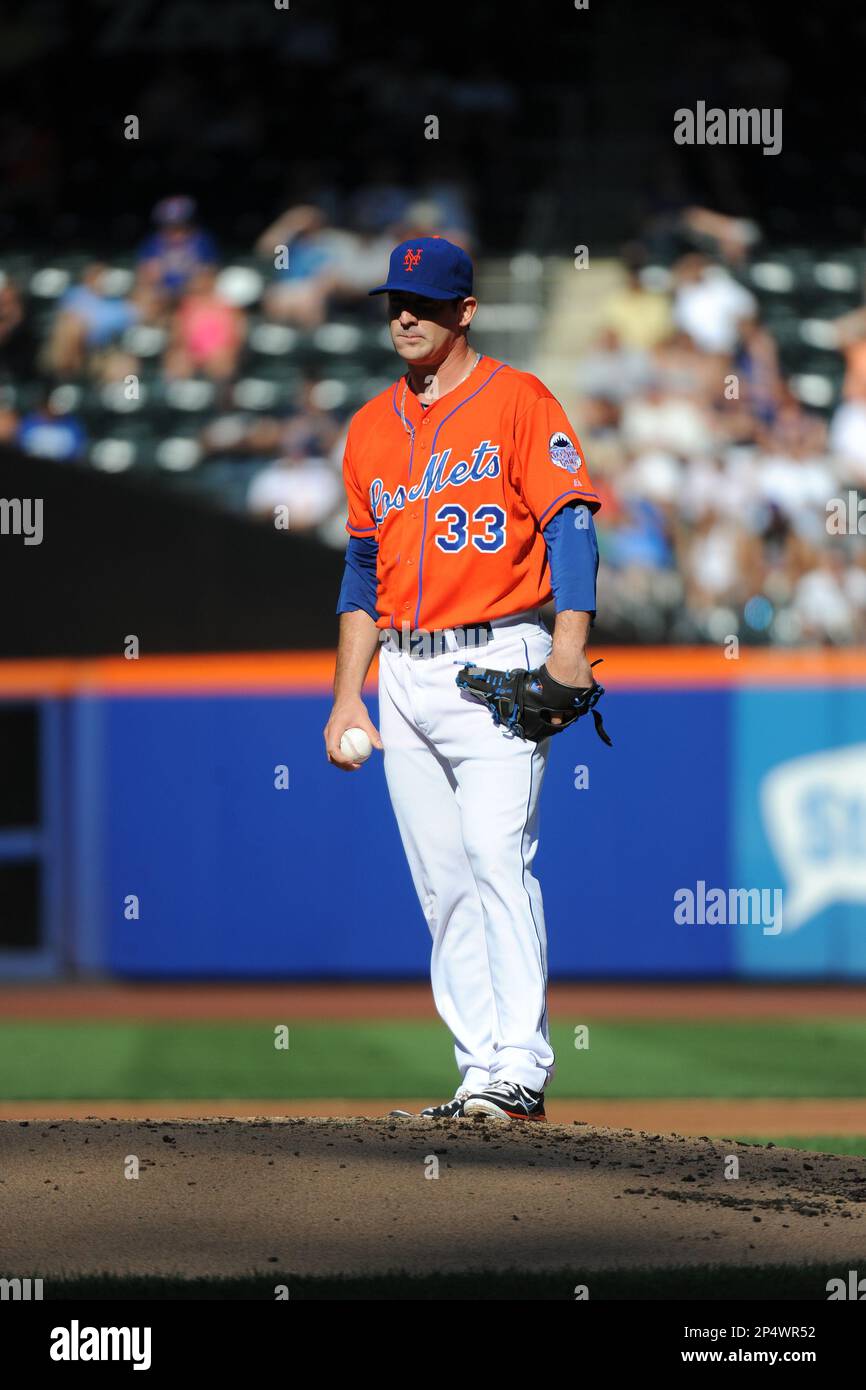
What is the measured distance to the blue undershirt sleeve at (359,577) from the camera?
4.35m

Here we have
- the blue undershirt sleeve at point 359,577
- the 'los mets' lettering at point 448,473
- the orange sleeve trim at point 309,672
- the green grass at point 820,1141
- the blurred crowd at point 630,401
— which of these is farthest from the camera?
the blurred crowd at point 630,401

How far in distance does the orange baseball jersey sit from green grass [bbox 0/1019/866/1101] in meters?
2.50

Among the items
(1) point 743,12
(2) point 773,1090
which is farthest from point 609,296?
A: (2) point 773,1090

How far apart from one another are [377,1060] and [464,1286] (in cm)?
391

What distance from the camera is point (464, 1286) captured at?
2992 millimetres

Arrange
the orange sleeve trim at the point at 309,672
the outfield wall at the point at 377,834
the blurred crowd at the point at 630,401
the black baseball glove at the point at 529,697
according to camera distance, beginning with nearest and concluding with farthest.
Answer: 1. the black baseball glove at the point at 529,697
2. the outfield wall at the point at 377,834
3. the orange sleeve trim at the point at 309,672
4. the blurred crowd at the point at 630,401

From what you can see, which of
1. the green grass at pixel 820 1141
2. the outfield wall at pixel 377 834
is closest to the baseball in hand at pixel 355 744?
the green grass at pixel 820 1141

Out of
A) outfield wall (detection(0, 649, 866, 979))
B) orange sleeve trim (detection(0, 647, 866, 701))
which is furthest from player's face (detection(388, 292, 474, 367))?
orange sleeve trim (detection(0, 647, 866, 701))

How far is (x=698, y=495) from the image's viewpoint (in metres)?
10.4

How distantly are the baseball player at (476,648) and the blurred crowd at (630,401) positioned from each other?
5.41 meters

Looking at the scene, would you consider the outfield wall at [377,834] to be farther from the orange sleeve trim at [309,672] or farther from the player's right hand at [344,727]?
the player's right hand at [344,727]

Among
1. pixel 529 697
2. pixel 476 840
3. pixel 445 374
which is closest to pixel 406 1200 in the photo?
pixel 476 840

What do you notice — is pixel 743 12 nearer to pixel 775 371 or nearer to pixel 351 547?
pixel 775 371

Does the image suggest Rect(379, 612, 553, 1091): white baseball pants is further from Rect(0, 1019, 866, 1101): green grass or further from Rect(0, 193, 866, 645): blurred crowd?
Rect(0, 193, 866, 645): blurred crowd
